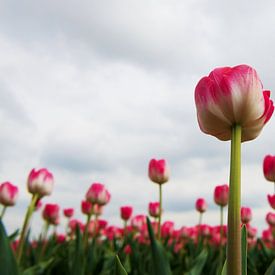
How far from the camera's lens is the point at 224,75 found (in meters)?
0.86

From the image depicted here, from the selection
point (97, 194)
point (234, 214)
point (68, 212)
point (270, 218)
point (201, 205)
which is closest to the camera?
point (234, 214)

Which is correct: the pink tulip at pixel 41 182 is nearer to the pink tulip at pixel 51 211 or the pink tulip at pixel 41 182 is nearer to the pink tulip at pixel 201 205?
the pink tulip at pixel 51 211

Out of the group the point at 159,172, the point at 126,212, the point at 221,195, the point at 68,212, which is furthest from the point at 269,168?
the point at 68,212

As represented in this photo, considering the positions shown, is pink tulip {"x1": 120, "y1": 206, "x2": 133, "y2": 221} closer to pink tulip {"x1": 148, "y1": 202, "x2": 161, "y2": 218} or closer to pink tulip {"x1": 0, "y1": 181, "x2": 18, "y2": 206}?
pink tulip {"x1": 148, "y1": 202, "x2": 161, "y2": 218}

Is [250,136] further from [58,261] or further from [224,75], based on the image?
[58,261]

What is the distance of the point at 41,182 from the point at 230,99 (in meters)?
1.95

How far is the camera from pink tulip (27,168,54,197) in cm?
259

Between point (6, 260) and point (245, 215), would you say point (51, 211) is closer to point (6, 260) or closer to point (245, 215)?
point (245, 215)

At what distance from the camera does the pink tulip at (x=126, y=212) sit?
18.0 feet

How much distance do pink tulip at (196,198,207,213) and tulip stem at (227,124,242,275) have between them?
4.46m

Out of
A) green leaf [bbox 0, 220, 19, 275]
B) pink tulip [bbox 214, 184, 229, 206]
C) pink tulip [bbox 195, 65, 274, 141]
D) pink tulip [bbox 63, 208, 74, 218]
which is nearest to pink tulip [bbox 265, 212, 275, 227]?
pink tulip [bbox 214, 184, 229, 206]

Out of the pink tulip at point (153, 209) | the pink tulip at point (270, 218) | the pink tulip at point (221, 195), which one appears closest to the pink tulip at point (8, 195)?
the pink tulip at point (221, 195)

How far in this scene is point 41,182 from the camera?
2.59m

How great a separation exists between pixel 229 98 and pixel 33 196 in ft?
6.28
